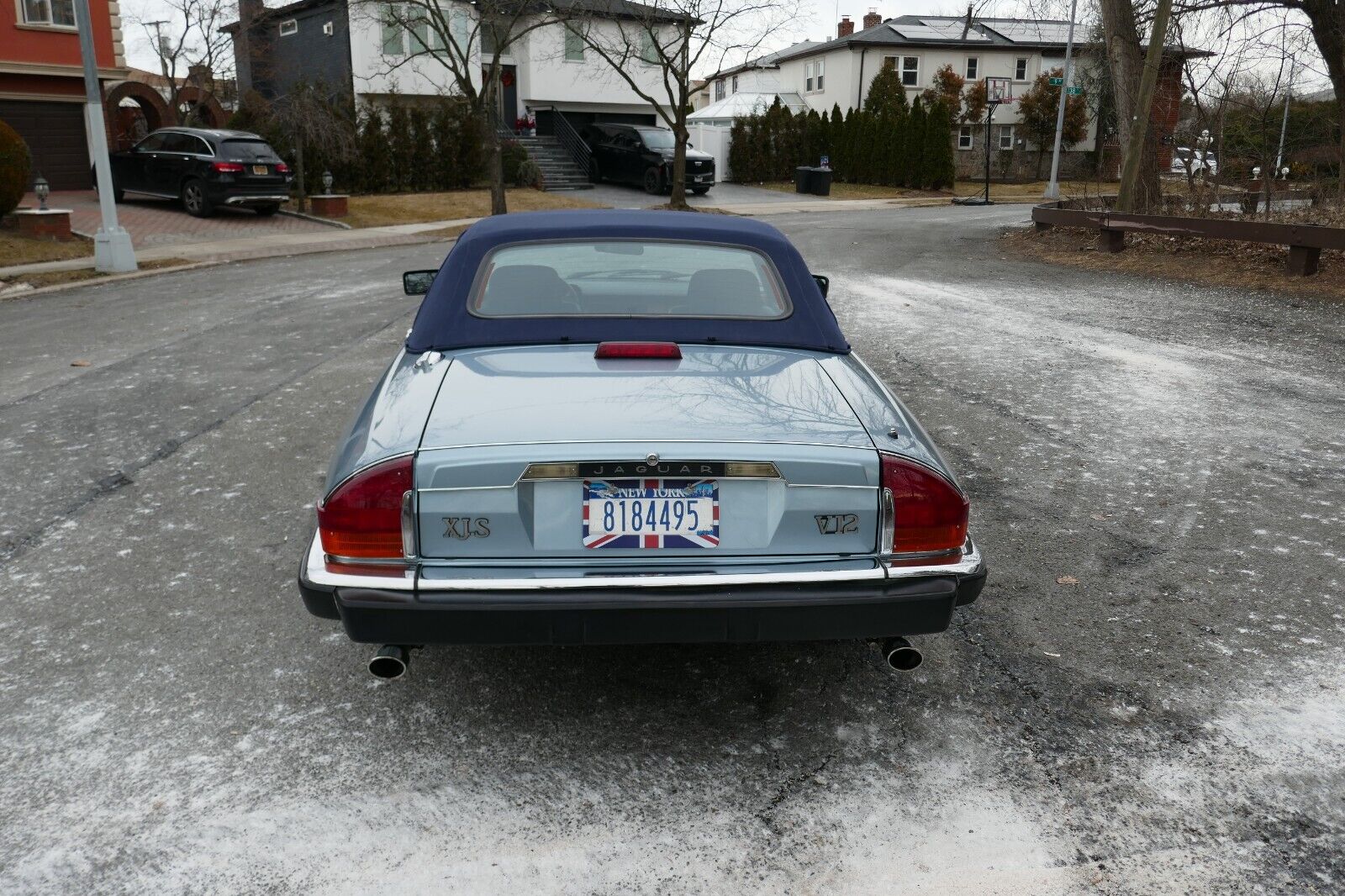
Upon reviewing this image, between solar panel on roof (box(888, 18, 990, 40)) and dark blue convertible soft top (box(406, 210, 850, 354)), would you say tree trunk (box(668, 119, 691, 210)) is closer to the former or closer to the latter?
dark blue convertible soft top (box(406, 210, 850, 354))

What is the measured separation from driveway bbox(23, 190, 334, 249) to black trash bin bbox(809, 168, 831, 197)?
19.1 metres

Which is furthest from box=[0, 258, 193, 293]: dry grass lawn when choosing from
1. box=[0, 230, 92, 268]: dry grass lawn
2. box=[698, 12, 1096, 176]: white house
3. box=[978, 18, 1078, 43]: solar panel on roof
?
box=[978, 18, 1078, 43]: solar panel on roof

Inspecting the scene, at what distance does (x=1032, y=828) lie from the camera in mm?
2773

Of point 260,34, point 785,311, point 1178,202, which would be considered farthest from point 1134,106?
point 260,34

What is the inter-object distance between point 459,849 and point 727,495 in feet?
3.65

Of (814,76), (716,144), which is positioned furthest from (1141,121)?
(814,76)

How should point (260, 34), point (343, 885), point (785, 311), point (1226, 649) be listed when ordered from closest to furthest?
point (343, 885), point (1226, 649), point (785, 311), point (260, 34)

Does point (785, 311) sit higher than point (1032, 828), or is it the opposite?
point (785, 311)

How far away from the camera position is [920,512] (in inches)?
119

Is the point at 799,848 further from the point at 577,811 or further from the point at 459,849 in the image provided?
the point at 459,849

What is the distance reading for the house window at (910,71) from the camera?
5153cm

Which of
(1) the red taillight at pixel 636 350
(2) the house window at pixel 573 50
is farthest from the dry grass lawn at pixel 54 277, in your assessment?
(2) the house window at pixel 573 50

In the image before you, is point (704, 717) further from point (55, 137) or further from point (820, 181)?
point (820, 181)

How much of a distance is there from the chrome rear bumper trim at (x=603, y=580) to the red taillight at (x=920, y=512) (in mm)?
73
